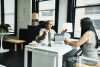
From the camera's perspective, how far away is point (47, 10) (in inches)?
206

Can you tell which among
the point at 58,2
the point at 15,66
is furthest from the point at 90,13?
the point at 15,66

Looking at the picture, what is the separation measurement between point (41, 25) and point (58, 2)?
1.20 m

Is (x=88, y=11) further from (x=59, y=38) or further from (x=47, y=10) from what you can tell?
(x=59, y=38)

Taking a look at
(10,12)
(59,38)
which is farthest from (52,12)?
(10,12)

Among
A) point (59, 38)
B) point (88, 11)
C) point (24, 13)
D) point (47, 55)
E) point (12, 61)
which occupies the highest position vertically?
point (24, 13)

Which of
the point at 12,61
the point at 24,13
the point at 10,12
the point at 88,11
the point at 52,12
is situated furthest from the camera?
A: the point at 10,12

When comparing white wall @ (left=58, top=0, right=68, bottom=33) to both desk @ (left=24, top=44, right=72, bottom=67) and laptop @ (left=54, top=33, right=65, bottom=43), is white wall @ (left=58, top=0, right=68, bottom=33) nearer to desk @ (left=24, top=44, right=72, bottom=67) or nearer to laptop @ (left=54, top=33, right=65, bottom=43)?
laptop @ (left=54, top=33, right=65, bottom=43)

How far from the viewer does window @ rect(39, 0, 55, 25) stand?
5.01m

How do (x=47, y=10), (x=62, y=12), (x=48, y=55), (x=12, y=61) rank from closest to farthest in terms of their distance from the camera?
(x=48, y=55)
(x=12, y=61)
(x=62, y=12)
(x=47, y=10)

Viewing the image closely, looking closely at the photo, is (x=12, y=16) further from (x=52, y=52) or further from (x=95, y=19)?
(x=52, y=52)

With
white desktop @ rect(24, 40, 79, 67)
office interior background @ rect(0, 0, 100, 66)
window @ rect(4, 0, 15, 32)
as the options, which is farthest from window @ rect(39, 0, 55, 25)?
white desktop @ rect(24, 40, 79, 67)

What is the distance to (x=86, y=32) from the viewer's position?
6.72 feet

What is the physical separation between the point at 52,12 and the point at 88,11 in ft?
5.03

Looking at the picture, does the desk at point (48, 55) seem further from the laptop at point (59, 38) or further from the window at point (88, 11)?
the window at point (88, 11)
